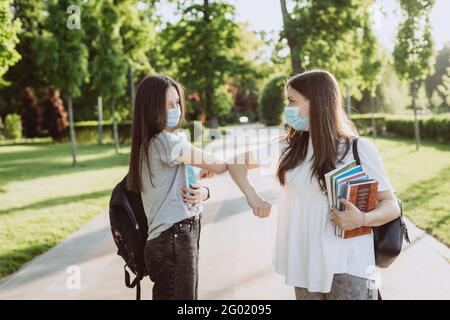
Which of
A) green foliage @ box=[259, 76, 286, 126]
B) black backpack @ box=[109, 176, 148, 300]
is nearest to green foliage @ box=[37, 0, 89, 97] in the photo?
black backpack @ box=[109, 176, 148, 300]

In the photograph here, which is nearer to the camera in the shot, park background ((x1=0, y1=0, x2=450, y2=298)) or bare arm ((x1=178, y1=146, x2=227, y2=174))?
bare arm ((x1=178, y1=146, x2=227, y2=174))

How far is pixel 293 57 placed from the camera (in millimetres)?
15367

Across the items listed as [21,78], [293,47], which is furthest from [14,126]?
[293,47]

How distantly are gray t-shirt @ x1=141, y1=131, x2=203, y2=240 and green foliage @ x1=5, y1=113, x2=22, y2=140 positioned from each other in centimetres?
4071

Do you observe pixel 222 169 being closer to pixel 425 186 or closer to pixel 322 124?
pixel 322 124

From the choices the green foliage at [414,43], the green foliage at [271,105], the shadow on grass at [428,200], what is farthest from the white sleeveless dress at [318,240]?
the green foliage at [271,105]

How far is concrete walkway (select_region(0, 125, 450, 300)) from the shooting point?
4.89 m

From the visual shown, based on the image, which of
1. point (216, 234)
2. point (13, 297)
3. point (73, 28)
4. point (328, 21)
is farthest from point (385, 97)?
point (13, 297)

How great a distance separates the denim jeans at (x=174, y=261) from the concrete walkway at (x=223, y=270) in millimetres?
2087

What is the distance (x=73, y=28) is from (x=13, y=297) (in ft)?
41.6

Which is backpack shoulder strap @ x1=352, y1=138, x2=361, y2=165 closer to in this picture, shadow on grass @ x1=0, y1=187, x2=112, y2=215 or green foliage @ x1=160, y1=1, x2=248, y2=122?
shadow on grass @ x1=0, y1=187, x2=112, y2=215

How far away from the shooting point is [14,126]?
40531 mm

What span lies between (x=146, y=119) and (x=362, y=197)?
113 cm
